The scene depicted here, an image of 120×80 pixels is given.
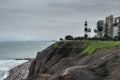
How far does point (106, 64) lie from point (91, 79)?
3.38 m

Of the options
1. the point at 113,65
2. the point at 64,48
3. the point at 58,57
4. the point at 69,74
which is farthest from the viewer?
the point at 64,48

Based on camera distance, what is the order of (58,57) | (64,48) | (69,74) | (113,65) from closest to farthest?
(69,74) < (113,65) < (58,57) < (64,48)

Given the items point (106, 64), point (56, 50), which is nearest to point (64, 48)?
point (56, 50)

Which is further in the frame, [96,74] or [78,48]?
[78,48]

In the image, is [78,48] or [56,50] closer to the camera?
[78,48]

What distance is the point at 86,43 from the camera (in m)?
58.9

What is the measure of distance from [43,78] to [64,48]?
3321 cm

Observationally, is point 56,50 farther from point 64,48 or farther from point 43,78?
point 43,78

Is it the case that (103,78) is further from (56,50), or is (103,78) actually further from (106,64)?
(56,50)

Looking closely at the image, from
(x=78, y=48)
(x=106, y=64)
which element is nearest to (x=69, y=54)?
(x=78, y=48)

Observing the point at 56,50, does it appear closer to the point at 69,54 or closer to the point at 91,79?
the point at 69,54

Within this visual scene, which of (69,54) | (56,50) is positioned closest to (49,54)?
(56,50)

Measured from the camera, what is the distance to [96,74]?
28.2 metres

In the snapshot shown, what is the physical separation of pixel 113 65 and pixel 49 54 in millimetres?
32837
